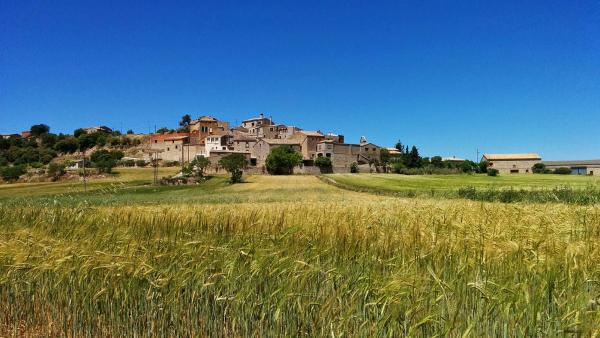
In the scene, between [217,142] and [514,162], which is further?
[514,162]

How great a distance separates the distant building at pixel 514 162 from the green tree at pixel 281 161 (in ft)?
274

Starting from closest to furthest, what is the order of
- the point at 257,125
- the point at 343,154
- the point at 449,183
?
the point at 449,183, the point at 343,154, the point at 257,125

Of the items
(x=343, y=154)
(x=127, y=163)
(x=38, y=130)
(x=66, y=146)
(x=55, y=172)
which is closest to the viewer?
(x=55, y=172)

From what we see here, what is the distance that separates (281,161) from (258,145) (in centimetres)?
1722

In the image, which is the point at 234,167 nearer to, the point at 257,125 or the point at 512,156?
the point at 257,125

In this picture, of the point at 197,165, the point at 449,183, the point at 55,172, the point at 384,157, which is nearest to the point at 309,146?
the point at 384,157

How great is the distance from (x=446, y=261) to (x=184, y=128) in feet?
562

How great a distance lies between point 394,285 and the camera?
2.91m

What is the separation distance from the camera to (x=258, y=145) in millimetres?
117250

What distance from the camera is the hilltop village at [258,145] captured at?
115 metres

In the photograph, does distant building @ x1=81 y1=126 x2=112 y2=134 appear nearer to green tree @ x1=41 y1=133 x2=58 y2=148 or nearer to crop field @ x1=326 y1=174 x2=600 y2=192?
green tree @ x1=41 y1=133 x2=58 y2=148

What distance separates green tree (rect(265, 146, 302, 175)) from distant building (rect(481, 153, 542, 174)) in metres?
83.5

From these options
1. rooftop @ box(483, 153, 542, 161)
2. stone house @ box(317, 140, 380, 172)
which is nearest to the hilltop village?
stone house @ box(317, 140, 380, 172)

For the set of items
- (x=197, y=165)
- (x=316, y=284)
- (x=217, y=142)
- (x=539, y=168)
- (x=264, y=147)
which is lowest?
(x=316, y=284)
